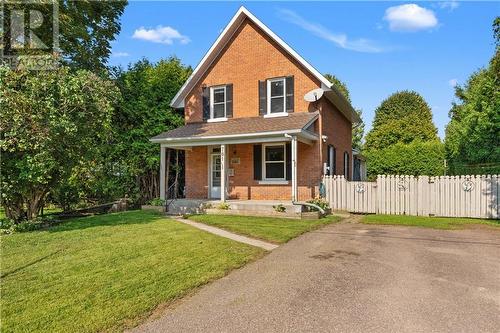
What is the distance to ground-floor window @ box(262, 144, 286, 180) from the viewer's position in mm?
15922

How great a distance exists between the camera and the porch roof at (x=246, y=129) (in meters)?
14.0

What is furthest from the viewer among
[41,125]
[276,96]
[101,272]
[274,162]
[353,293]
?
[276,96]

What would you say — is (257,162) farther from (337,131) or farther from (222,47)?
(222,47)

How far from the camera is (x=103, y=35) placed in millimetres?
19531

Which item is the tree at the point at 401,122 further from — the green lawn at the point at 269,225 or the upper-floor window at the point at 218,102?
the green lawn at the point at 269,225

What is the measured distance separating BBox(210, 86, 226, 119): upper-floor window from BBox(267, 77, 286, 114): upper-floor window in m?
2.36

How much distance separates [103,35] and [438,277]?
19.5 metres

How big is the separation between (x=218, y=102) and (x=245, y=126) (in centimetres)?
305

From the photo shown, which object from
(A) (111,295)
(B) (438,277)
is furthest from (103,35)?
(B) (438,277)

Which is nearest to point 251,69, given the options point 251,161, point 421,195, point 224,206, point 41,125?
point 251,161

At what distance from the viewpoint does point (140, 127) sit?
18375 mm

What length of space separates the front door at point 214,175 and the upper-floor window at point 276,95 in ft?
11.4

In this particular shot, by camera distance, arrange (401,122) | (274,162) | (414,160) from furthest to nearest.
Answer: (401,122) → (414,160) → (274,162)

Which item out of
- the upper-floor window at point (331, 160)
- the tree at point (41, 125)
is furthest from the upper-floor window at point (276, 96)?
the tree at point (41, 125)
